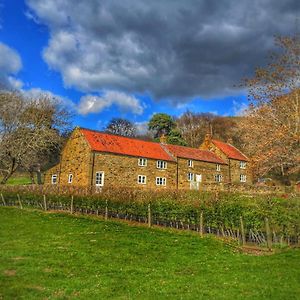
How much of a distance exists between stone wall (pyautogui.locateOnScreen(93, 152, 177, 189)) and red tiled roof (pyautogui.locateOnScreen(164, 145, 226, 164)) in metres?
3.40

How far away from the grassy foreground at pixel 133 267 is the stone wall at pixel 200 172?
30.2 m

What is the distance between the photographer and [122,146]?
4544cm

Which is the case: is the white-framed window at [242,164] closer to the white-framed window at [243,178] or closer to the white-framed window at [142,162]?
the white-framed window at [243,178]

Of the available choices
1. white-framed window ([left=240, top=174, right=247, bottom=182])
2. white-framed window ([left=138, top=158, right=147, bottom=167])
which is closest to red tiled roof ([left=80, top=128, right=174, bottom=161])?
white-framed window ([left=138, top=158, right=147, bottom=167])

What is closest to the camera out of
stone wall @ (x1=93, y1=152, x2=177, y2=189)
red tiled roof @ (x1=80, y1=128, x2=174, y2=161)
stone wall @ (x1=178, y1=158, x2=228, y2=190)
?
stone wall @ (x1=93, y1=152, x2=177, y2=189)

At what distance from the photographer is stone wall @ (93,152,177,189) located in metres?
41.8

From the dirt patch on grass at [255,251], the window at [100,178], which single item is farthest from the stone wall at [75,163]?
the dirt patch on grass at [255,251]

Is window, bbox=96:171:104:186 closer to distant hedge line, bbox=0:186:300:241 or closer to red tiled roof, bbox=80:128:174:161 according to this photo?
red tiled roof, bbox=80:128:174:161

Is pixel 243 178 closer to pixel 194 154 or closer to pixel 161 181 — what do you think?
pixel 194 154

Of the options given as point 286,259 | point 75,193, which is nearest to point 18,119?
point 75,193

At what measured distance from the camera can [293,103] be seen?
22.9m

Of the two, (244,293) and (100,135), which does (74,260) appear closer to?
(244,293)

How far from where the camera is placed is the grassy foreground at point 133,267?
9430mm

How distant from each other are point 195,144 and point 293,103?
240 ft
